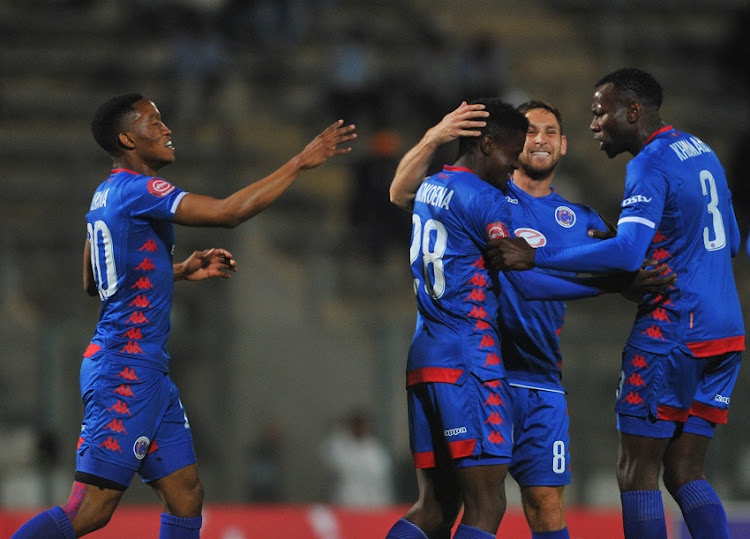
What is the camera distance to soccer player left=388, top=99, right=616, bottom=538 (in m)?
5.29

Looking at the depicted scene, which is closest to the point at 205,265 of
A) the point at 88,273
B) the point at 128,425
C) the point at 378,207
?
the point at 88,273

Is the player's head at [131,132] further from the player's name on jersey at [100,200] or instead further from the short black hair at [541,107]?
the short black hair at [541,107]

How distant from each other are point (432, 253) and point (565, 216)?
0.95 meters

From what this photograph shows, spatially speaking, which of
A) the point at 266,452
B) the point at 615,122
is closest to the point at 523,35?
the point at 266,452

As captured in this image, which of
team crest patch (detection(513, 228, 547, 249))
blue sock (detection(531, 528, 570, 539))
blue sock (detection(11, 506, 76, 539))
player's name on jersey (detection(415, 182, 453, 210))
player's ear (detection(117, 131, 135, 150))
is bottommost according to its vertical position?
blue sock (detection(531, 528, 570, 539))

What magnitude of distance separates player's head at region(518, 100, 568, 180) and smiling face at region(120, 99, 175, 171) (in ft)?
5.67

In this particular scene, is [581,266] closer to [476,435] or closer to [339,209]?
[476,435]

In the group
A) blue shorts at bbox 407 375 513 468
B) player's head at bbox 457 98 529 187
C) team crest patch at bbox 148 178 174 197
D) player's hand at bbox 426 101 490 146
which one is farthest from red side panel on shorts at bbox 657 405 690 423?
team crest patch at bbox 148 178 174 197

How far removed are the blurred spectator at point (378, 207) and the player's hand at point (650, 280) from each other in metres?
6.44

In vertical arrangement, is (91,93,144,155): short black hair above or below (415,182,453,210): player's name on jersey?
above

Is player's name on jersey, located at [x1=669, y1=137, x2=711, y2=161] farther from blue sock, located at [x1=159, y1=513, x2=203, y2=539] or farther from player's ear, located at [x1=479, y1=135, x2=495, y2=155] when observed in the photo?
blue sock, located at [x1=159, y1=513, x2=203, y2=539]

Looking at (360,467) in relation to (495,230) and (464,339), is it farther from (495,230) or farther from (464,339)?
(495,230)

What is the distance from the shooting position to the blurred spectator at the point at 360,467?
10.9m

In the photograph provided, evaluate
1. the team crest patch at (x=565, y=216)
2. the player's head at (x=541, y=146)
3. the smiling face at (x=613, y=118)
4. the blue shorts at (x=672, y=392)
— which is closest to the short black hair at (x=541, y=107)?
the player's head at (x=541, y=146)
